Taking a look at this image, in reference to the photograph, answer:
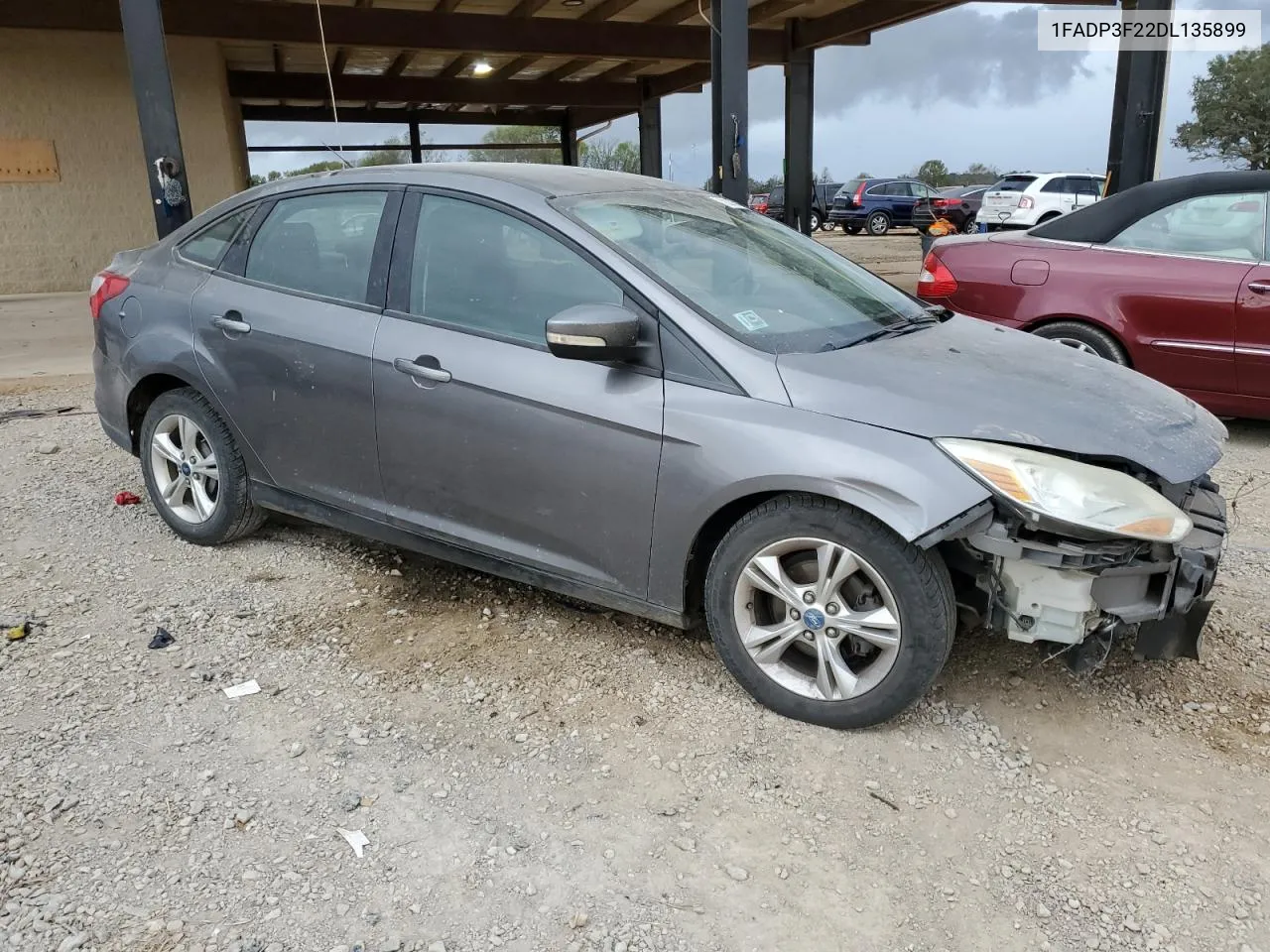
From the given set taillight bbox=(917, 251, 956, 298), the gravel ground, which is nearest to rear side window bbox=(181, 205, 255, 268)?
the gravel ground

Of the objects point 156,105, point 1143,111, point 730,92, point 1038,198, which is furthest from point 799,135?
point 156,105

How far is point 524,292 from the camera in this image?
10.2 feet

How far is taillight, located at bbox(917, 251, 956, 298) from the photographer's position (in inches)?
230

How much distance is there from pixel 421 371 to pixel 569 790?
1.45 meters

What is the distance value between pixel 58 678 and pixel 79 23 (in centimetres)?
1104

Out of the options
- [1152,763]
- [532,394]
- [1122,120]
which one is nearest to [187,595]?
[532,394]

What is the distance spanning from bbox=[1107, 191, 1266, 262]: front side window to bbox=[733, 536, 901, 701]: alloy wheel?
3.94 m

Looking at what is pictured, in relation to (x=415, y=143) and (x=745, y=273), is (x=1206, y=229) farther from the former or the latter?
Result: (x=415, y=143)

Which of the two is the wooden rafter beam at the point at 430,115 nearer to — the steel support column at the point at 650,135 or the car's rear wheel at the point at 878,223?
the steel support column at the point at 650,135

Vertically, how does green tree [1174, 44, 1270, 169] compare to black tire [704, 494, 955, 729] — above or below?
above

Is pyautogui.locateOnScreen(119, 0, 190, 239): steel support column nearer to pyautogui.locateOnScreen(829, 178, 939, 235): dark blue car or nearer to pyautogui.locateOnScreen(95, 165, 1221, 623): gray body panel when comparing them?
pyautogui.locateOnScreen(95, 165, 1221, 623): gray body panel

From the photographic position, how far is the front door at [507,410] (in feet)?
9.45

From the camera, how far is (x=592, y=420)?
9.45 feet

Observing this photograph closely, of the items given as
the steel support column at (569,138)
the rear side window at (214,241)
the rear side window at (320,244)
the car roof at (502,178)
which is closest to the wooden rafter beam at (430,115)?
the steel support column at (569,138)
